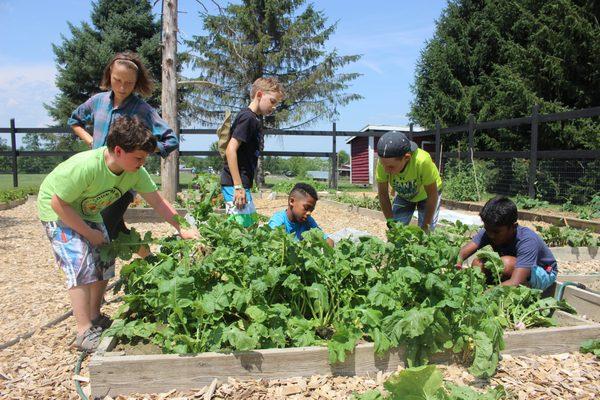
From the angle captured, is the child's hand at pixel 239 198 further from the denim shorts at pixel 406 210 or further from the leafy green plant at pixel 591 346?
the leafy green plant at pixel 591 346

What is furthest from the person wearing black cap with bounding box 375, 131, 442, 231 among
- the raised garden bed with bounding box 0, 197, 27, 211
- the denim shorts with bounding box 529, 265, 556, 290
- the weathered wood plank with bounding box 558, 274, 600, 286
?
the raised garden bed with bounding box 0, 197, 27, 211

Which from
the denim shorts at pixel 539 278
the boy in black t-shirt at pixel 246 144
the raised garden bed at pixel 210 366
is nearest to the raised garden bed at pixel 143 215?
the boy in black t-shirt at pixel 246 144

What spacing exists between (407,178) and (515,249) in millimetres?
915

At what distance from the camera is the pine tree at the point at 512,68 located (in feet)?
48.1

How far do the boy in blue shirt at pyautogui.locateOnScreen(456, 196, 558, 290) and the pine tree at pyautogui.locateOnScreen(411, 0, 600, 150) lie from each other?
11.3m

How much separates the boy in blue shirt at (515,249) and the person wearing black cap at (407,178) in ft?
1.83

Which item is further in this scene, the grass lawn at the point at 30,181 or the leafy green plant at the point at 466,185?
the grass lawn at the point at 30,181

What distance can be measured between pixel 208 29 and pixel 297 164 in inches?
788

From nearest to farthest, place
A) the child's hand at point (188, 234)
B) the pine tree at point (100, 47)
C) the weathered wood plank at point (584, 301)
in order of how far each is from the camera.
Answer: the child's hand at point (188, 234) < the weathered wood plank at point (584, 301) < the pine tree at point (100, 47)

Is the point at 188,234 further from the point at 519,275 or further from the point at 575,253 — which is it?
the point at 575,253

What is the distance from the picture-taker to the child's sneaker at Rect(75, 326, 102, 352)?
2.67 metres

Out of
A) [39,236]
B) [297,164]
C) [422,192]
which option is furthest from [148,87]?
[297,164]

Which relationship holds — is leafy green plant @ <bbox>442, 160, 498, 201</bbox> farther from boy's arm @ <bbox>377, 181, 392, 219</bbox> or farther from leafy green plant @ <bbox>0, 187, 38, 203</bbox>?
leafy green plant @ <bbox>0, 187, 38, 203</bbox>

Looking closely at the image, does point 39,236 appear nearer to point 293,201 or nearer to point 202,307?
point 293,201
